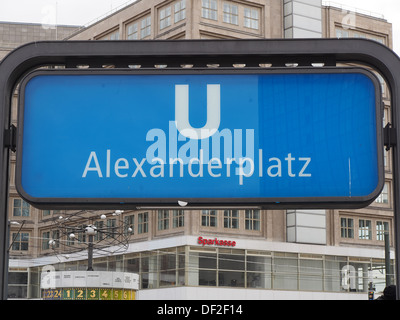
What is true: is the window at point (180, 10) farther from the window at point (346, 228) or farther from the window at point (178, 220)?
the window at point (346, 228)

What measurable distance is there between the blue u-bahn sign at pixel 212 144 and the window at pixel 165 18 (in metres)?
63.2

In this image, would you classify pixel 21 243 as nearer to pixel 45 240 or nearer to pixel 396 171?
pixel 45 240

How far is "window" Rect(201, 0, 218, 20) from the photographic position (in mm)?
63938

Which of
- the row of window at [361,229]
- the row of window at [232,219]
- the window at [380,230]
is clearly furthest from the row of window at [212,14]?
the window at [380,230]

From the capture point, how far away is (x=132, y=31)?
70188mm

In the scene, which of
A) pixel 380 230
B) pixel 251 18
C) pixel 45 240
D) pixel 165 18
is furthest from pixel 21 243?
pixel 380 230

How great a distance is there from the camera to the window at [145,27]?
68294 millimetres

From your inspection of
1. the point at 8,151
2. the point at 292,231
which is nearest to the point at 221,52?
the point at 8,151

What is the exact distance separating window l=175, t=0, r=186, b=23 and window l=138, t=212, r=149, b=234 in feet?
57.2

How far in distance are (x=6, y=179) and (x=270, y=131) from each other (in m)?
1.29

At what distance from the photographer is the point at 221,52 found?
3.69 m

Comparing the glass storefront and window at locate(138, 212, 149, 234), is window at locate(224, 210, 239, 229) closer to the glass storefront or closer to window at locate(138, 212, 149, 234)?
the glass storefront

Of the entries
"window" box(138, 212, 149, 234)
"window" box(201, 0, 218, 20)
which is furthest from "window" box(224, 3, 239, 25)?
"window" box(138, 212, 149, 234)

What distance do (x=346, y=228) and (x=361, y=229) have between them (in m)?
1.77
